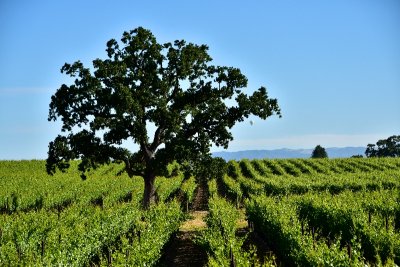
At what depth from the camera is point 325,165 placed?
64.2 m

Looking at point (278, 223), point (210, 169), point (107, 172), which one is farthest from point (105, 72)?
point (107, 172)

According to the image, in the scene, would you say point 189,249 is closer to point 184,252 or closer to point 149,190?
point 184,252

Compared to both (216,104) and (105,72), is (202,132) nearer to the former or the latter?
(216,104)

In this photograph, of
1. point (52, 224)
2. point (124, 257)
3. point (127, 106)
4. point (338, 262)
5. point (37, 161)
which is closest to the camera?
point (338, 262)

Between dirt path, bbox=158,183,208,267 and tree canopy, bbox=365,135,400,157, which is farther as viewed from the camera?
tree canopy, bbox=365,135,400,157

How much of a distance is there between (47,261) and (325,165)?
2198 inches

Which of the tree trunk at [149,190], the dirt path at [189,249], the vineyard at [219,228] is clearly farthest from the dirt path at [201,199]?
the dirt path at [189,249]

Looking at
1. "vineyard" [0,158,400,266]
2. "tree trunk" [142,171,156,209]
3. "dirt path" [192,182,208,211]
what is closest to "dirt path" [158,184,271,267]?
"vineyard" [0,158,400,266]

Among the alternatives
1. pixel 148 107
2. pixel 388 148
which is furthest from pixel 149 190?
pixel 388 148

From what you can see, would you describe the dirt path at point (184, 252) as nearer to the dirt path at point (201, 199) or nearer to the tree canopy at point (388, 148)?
the dirt path at point (201, 199)

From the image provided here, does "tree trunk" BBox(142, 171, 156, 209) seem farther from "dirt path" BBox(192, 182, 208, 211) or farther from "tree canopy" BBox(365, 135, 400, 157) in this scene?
"tree canopy" BBox(365, 135, 400, 157)

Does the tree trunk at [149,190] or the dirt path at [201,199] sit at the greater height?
the tree trunk at [149,190]

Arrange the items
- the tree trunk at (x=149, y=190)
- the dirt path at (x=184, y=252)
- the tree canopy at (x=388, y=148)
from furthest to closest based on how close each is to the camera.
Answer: the tree canopy at (x=388, y=148) → the tree trunk at (x=149, y=190) → the dirt path at (x=184, y=252)

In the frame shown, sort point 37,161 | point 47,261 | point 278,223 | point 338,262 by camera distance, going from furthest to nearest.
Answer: point 37,161
point 278,223
point 47,261
point 338,262
